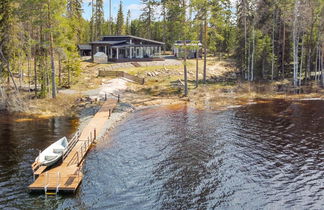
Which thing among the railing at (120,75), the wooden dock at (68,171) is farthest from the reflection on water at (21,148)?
the railing at (120,75)

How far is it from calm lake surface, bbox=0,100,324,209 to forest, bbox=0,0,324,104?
1056 cm

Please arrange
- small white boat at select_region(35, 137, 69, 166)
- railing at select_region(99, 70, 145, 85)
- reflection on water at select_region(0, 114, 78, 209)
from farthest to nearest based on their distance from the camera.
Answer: railing at select_region(99, 70, 145, 85) < small white boat at select_region(35, 137, 69, 166) < reflection on water at select_region(0, 114, 78, 209)

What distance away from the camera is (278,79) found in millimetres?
58906

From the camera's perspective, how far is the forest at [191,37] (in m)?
37.8

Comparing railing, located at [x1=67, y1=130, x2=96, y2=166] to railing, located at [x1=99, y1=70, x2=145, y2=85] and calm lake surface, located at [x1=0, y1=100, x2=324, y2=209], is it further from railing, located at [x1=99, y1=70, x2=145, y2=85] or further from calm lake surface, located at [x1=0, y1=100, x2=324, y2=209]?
railing, located at [x1=99, y1=70, x2=145, y2=85]

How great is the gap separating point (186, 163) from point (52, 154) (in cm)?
923

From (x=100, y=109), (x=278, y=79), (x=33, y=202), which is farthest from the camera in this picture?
(x=278, y=79)

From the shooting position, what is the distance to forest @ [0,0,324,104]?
37.8 m

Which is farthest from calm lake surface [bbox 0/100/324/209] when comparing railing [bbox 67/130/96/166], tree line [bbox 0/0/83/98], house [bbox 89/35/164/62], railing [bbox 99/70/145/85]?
house [bbox 89/35/164/62]

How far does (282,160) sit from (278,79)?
128ft

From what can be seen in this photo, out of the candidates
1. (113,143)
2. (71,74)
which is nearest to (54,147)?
(113,143)

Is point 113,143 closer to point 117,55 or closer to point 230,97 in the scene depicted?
point 230,97

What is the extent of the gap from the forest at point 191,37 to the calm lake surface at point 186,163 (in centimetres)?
1056

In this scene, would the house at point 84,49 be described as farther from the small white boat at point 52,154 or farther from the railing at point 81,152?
the small white boat at point 52,154
